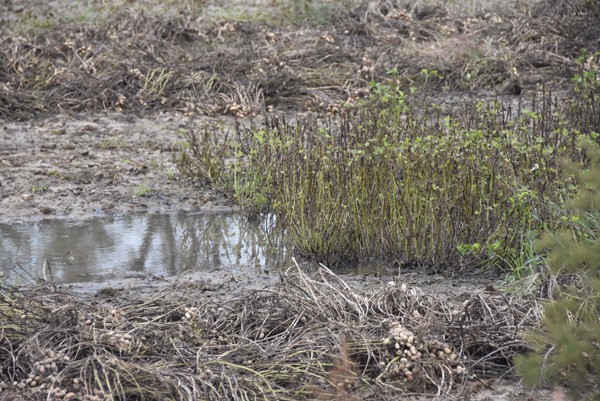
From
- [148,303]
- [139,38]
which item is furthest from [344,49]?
[148,303]

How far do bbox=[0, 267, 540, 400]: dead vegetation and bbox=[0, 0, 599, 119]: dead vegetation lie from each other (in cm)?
622

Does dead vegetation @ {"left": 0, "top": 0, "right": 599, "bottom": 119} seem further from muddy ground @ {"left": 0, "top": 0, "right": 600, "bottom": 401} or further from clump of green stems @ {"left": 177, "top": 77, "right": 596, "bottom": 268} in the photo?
clump of green stems @ {"left": 177, "top": 77, "right": 596, "bottom": 268}

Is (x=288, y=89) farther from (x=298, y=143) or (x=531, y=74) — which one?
(x=298, y=143)

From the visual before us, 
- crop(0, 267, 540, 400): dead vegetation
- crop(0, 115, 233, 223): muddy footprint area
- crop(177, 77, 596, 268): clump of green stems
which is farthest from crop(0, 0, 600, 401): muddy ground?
crop(0, 267, 540, 400): dead vegetation

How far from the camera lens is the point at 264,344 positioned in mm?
4605

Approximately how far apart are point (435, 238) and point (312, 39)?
720 cm

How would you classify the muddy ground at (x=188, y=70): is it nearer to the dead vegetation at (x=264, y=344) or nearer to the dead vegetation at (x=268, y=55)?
the dead vegetation at (x=268, y=55)

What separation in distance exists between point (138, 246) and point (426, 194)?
7.38 feet

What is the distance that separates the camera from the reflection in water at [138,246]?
266 inches

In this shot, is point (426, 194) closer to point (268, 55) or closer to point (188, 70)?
point (188, 70)

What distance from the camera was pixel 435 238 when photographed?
248 inches

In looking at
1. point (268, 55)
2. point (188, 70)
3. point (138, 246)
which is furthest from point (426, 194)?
point (268, 55)

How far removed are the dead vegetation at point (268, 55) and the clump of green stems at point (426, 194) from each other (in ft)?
14.4

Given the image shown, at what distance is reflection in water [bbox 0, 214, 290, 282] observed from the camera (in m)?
6.75
